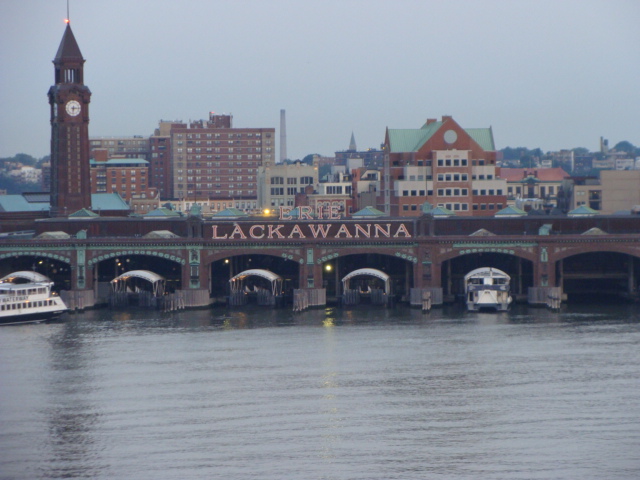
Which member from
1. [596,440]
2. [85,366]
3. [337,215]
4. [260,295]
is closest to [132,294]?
[260,295]

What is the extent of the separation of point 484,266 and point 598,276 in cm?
1401

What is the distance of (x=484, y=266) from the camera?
156875mm

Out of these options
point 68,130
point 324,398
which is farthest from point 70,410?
point 68,130

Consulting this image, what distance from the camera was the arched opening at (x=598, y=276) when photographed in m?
155

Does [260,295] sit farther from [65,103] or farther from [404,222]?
[65,103]

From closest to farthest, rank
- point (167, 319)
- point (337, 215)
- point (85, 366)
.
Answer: point (85, 366) → point (167, 319) → point (337, 215)

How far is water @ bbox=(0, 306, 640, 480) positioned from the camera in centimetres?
7675

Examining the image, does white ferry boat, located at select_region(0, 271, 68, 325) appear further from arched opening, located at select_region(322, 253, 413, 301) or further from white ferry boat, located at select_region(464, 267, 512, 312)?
white ferry boat, located at select_region(464, 267, 512, 312)

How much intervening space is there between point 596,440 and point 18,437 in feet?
124

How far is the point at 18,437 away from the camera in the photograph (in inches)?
3260

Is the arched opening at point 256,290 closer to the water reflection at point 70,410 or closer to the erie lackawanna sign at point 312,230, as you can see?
the erie lackawanna sign at point 312,230

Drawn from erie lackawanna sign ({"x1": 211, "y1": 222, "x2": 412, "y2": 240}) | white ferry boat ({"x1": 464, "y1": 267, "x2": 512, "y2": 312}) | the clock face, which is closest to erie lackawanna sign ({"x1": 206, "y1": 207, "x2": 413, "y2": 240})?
erie lackawanna sign ({"x1": 211, "y1": 222, "x2": 412, "y2": 240})

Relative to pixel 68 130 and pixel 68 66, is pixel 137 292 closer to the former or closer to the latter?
pixel 68 130

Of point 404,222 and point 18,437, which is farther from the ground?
point 404,222
